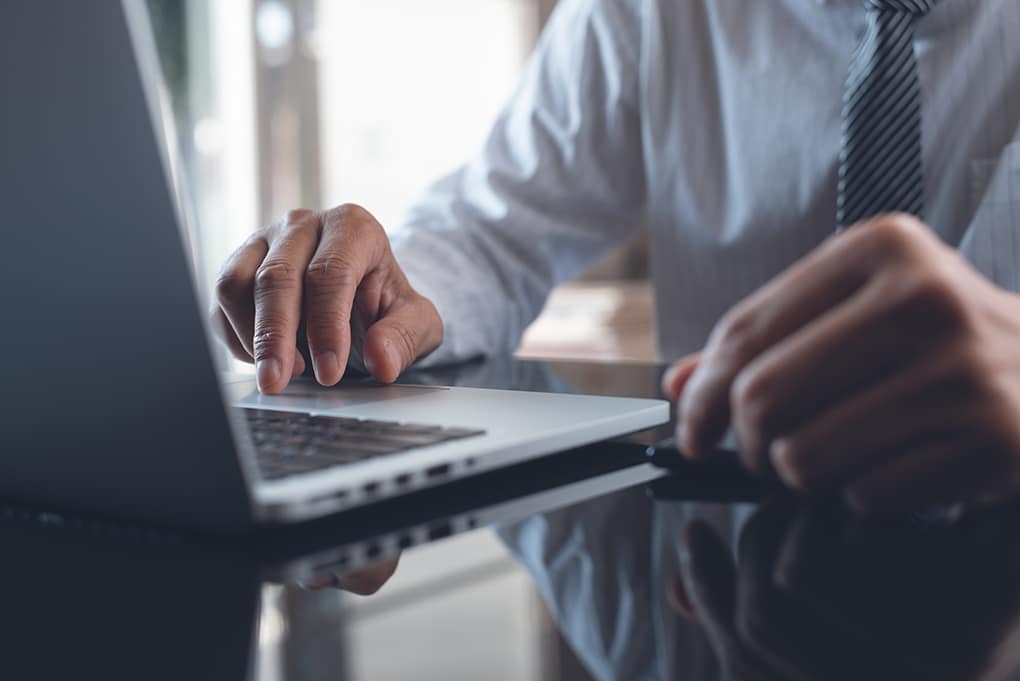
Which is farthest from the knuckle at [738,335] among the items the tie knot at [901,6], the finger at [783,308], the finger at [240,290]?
the tie knot at [901,6]

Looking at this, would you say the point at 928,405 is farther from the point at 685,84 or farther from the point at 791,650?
the point at 685,84

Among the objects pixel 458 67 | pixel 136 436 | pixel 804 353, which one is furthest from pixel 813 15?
pixel 458 67

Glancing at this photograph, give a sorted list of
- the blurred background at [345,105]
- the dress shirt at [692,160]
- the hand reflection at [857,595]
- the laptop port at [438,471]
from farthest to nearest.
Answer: the blurred background at [345,105], the dress shirt at [692,160], the laptop port at [438,471], the hand reflection at [857,595]

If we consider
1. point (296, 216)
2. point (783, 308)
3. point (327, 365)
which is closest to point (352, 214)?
point (296, 216)

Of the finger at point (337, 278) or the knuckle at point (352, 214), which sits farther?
the knuckle at point (352, 214)

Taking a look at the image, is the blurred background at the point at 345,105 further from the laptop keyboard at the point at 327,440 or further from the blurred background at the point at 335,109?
the laptop keyboard at the point at 327,440

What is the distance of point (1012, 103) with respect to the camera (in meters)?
0.81

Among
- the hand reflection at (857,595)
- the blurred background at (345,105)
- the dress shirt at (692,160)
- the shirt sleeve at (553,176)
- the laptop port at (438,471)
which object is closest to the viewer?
the hand reflection at (857,595)

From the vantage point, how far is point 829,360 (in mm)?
317

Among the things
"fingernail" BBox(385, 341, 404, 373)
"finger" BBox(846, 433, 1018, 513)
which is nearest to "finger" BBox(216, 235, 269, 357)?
"fingernail" BBox(385, 341, 404, 373)

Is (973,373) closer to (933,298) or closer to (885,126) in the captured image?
(933,298)

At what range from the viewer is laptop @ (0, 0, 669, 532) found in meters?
0.29

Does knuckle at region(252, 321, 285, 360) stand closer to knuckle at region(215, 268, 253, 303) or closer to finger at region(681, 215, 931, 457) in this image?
knuckle at region(215, 268, 253, 303)

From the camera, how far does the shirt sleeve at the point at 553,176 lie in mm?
1047
